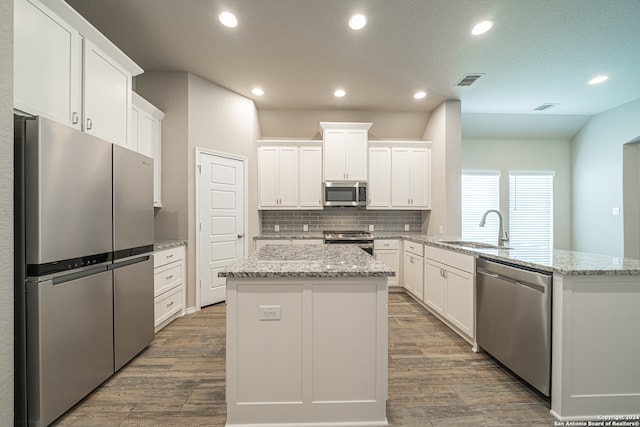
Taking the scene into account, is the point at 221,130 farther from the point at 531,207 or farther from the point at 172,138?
the point at 531,207

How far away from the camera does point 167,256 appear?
2.98m

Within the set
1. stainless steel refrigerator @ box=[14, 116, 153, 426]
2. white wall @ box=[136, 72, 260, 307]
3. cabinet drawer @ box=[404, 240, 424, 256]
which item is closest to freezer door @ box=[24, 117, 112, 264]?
stainless steel refrigerator @ box=[14, 116, 153, 426]

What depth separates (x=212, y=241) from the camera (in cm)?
362

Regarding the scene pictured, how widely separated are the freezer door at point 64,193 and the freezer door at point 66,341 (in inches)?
8.0

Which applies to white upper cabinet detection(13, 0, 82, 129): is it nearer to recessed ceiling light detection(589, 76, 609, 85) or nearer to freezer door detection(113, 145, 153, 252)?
freezer door detection(113, 145, 153, 252)

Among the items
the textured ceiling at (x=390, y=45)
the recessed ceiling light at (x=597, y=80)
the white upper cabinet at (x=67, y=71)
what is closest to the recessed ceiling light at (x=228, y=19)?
the textured ceiling at (x=390, y=45)

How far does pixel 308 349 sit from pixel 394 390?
85 centimetres

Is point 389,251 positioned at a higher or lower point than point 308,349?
higher

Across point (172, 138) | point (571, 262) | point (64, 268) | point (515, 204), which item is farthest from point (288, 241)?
point (515, 204)

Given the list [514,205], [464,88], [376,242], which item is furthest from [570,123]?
[376,242]

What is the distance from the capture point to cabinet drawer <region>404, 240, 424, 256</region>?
368 centimetres

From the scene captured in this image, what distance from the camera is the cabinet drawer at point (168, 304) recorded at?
2790mm

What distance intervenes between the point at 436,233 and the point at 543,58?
2.60 meters

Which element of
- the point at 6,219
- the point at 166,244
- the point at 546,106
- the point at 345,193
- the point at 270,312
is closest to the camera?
the point at 6,219
